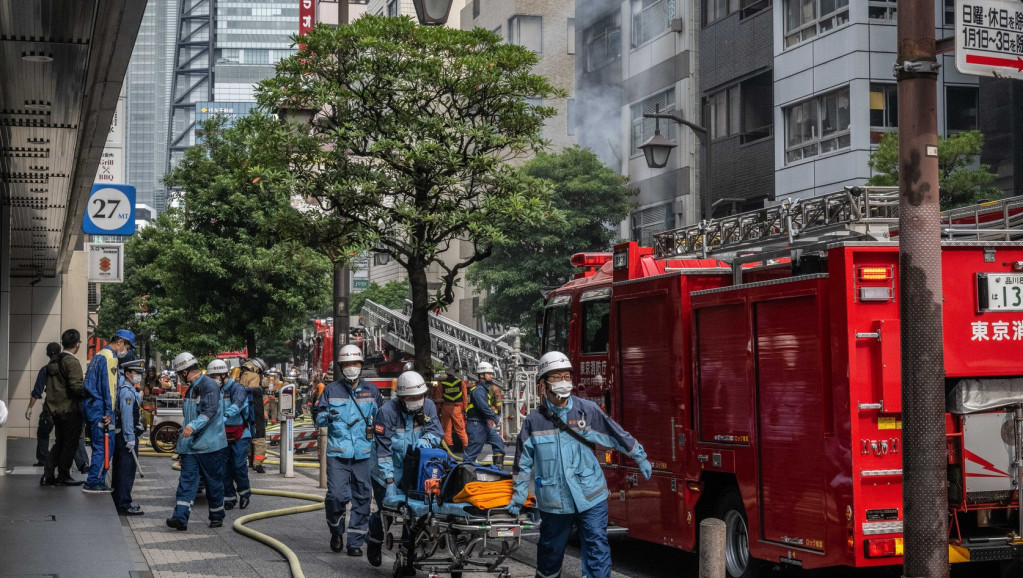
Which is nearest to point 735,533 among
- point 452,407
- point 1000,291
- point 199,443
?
point 1000,291

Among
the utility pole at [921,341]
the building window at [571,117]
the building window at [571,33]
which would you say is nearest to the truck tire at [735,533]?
the utility pole at [921,341]

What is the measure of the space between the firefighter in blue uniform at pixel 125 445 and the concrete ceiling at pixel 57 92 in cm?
279

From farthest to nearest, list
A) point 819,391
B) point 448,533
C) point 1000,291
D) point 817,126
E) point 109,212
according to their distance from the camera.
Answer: point 817,126
point 109,212
point 448,533
point 1000,291
point 819,391

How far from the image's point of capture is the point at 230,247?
3117 cm

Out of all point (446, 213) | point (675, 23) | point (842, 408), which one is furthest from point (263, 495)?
point (675, 23)

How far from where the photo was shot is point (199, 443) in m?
13.4

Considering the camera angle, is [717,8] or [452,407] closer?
[452,407]

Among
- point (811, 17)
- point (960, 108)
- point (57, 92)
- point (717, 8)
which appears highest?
point (717, 8)

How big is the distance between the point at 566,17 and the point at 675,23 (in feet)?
58.8

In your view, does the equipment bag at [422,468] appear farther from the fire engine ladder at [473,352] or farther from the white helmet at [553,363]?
the fire engine ladder at [473,352]

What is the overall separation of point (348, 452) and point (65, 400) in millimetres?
6174

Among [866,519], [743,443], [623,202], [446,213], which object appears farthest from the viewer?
[623,202]

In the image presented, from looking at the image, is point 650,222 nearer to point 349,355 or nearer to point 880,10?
point 880,10

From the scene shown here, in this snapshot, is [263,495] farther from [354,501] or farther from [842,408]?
[842,408]
